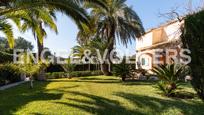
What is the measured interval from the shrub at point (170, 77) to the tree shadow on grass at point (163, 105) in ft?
4.38

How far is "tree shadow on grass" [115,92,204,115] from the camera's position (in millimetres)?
10867

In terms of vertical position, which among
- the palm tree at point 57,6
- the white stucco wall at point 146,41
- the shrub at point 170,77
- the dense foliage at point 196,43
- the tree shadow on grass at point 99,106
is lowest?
the tree shadow on grass at point 99,106

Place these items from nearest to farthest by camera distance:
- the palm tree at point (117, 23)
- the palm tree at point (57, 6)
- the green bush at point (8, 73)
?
the palm tree at point (57, 6)
the green bush at point (8, 73)
the palm tree at point (117, 23)

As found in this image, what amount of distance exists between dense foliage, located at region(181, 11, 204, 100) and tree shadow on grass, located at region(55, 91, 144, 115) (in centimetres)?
224

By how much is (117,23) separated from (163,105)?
1801 cm

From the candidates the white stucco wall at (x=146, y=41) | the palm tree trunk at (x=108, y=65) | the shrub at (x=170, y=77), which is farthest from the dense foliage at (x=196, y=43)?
the white stucco wall at (x=146, y=41)

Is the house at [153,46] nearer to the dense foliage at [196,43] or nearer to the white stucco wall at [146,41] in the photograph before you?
the white stucco wall at [146,41]

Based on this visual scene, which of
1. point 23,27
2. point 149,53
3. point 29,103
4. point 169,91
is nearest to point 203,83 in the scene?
point 169,91

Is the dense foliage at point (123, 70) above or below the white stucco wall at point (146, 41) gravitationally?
below

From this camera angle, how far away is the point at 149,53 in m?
34.4

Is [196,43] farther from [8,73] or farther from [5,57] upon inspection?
[5,57]

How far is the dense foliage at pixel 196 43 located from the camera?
9.39 meters

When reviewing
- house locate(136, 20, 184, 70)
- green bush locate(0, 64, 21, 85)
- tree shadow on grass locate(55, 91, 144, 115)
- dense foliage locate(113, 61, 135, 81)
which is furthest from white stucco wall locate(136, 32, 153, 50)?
tree shadow on grass locate(55, 91, 144, 115)

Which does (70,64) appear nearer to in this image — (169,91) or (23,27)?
(23,27)
